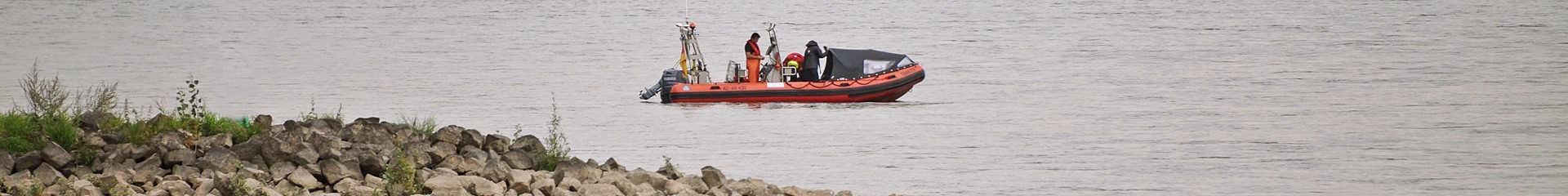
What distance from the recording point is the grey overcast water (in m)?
14.7

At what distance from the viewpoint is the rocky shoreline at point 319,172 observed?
34.2ft

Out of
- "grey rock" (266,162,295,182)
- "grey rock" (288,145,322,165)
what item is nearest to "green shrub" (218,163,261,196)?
"grey rock" (266,162,295,182)

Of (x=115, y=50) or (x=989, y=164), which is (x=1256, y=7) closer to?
(x=115, y=50)

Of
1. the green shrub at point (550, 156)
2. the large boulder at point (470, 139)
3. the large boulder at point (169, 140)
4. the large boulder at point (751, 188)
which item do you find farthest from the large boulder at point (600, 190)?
the large boulder at point (169, 140)

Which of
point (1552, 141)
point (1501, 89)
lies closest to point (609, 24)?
point (1501, 89)

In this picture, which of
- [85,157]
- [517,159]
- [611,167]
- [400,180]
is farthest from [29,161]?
[611,167]

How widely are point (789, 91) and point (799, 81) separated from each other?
0.35 m

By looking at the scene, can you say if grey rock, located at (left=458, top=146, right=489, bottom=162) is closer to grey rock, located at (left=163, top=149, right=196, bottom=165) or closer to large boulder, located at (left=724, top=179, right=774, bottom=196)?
large boulder, located at (left=724, top=179, right=774, bottom=196)

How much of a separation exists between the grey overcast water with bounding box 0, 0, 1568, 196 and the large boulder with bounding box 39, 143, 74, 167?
4093 mm

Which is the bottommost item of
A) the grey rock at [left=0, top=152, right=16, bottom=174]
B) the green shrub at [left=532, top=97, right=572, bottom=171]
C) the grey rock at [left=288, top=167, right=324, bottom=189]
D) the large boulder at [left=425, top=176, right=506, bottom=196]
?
the green shrub at [left=532, top=97, right=572, bottom=171]

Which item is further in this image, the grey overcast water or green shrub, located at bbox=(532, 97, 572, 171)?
the grey overcast water

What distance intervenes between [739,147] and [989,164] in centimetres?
187

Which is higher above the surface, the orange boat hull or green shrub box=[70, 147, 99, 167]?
green shrub box=[70, 147, 99, 167]

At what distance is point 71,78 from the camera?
26.2 metres
